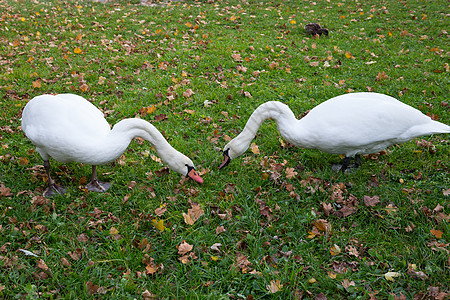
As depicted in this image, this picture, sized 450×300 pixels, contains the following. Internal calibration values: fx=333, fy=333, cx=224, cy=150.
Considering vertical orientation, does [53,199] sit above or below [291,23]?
below

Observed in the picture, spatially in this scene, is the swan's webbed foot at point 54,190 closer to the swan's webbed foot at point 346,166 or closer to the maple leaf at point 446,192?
the swan's webbed foot at point 346,166

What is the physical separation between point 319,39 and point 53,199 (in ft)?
25.2

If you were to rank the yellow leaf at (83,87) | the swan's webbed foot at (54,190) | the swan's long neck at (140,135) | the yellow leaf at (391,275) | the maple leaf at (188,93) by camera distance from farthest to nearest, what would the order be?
the yellow leaf at (83,87) → the maple leaf at (188,93) → the swan's webbed foot at (54,190) → the swan's long neck at (140,135) → the yellow leaf at (391,275)

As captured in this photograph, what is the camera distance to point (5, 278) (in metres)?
2.88

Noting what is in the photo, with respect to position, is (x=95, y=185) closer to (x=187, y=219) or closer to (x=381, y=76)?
(x=187, y=219)

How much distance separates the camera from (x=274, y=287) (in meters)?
2.84

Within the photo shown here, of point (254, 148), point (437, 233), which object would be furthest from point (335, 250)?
point (254, 148)

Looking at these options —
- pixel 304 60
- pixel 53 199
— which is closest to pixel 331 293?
pixel 53 199

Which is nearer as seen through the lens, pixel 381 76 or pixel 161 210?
pixel 161 210

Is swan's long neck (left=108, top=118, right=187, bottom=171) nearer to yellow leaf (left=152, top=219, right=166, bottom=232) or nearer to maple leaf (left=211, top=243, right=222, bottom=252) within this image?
yellow leaf (left=152, top=219, right=166, bottom=232)

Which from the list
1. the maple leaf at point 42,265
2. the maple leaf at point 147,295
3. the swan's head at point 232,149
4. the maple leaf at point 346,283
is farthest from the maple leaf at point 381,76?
the maple leaf at point 42,265

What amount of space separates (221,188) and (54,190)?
2.03 m

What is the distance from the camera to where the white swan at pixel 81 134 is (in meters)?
3.39

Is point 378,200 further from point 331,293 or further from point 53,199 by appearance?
point 53,199
